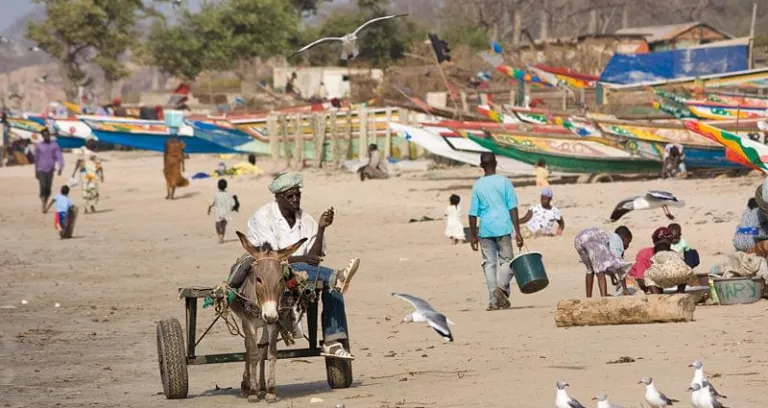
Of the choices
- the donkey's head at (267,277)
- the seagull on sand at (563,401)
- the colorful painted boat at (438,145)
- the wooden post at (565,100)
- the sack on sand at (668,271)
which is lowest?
the seagull on sand at (563,401)

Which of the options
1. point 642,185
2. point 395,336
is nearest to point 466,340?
point 395,336

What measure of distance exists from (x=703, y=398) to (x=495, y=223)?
618 centimetres

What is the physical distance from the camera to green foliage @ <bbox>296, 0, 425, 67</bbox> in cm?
7619

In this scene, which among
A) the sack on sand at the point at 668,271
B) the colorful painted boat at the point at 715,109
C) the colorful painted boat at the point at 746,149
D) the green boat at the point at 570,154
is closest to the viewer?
the sack on sand at the point at 668,271

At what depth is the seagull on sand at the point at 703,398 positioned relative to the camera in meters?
6.84

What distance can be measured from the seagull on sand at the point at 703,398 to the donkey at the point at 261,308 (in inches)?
97.8

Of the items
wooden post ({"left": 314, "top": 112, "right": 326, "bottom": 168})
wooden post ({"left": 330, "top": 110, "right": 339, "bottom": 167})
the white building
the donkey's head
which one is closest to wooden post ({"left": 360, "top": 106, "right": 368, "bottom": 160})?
wooden post ({"left": 330, "top": 110, "right": 339, "bottom": 167})

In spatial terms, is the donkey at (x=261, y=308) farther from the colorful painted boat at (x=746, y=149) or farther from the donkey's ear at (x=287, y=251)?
the colorful painted boat at (x=746, y=149)

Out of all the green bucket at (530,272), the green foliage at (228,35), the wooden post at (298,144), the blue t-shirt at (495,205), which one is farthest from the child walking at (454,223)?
the green foliage at (228,35)

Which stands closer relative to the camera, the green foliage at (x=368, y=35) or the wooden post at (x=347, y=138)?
the wooden post at (x=347, y=138)

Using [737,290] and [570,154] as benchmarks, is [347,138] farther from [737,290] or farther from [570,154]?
[737,290]

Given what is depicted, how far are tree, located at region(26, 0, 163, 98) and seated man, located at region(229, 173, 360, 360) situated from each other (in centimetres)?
7376

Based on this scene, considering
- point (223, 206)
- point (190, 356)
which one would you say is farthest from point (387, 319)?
point (223, 206)

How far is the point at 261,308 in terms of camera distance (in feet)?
27.7
